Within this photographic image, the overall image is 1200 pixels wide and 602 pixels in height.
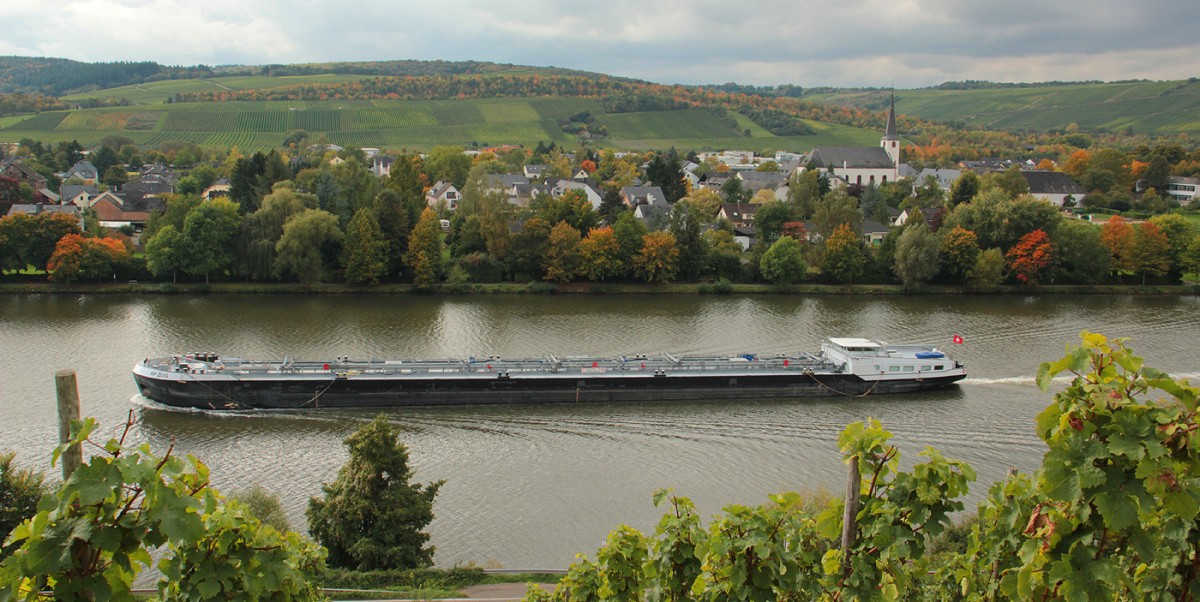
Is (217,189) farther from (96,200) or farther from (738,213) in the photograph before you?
(738,213)

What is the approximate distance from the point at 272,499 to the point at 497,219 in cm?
3053

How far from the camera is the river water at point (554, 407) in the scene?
59.4 ft

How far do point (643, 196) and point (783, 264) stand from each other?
67.4ft

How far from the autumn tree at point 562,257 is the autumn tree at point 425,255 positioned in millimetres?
5560

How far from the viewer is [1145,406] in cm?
422

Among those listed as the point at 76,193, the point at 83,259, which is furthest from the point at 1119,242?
the point at 76,193

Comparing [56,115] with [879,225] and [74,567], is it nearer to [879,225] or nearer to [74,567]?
[879,225]

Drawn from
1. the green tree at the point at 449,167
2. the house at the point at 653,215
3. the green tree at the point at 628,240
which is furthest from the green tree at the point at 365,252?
the green tree at the point at 449,167

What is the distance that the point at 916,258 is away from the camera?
43406 millimetres

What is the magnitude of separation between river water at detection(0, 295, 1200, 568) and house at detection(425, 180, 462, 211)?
925 inches

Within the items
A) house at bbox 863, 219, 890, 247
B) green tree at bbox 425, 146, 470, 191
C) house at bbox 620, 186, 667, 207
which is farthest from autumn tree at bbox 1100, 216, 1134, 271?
green tree at bbox 425, 146, 470, 191

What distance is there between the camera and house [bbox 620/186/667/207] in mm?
60219

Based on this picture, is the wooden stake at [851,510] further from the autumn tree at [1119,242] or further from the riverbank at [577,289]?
the autumn tree at [1119,242]

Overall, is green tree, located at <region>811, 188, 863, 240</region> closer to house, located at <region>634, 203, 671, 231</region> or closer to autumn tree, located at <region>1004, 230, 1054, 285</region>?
autumn tree, located at <region>1004, 230, 1054, 285</region>
